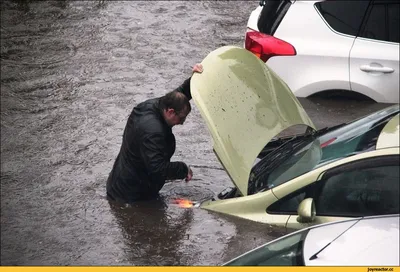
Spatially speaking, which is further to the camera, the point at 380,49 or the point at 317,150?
the point at 380,49

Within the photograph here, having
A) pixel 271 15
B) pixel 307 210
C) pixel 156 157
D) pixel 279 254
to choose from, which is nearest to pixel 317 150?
pixel 307 210

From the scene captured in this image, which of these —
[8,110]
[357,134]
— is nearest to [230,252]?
[357,134]

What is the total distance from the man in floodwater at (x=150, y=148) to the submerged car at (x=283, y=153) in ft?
1.22

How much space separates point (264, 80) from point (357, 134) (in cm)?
109

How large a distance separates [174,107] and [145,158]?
1.74 feet

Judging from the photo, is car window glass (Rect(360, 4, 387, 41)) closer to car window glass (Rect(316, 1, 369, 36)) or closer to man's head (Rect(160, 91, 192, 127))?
car window glass (Rect(316, 1, 369, 36))

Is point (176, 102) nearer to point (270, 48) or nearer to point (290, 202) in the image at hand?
point (290, 202)

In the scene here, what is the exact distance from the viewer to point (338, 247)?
4.41 meters

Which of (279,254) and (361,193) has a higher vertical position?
(279,254)

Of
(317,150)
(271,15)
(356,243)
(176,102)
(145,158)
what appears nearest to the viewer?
(356,243)

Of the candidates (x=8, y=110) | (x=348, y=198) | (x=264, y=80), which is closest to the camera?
(x=348, y=198)

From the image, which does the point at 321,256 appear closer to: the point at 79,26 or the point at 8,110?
the point at 8,110

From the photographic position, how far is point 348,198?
18.8 ft

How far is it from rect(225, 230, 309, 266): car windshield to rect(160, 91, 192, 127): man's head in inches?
82.0
